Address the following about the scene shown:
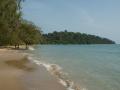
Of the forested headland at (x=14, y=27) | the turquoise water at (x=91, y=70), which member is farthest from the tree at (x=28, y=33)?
the turquoise water at (x=91, y=70)

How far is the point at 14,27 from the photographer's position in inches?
2381

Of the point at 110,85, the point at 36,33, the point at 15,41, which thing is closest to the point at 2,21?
the point at 15,41

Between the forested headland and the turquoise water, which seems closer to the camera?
the turquoise water

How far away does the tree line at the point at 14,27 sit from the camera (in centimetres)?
4969

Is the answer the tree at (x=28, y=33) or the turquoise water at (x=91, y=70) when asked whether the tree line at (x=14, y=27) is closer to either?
the tree at (x=28, y=33)

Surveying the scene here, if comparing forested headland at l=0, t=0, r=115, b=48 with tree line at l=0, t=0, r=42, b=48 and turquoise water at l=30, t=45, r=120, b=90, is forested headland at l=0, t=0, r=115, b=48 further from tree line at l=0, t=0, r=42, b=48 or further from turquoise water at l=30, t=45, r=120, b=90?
turquoise water at l=30, t=45, r=120, b=90

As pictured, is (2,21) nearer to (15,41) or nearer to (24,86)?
(15,41)

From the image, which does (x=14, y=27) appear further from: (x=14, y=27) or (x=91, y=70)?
(x=91, y=70)

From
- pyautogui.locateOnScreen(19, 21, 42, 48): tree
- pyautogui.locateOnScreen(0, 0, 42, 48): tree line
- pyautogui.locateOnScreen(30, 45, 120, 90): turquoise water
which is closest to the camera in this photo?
pyautogui.locateOnScreen(30, 45, 120, 90): turquoise water

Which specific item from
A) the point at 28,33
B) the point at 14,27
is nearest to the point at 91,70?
the point at 14,27

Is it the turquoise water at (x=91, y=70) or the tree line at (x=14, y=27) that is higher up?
the tree line at (x=14, y=27)

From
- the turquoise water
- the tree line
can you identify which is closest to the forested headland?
the tree line

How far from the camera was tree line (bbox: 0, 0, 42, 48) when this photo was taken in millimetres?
49691

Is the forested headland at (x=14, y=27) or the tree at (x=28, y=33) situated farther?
the tree at (x=28, y=33)
